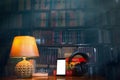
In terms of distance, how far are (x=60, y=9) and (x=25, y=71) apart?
1.09 m

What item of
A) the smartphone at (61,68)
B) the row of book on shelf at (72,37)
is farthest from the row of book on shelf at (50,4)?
the smartphone at (61,68)

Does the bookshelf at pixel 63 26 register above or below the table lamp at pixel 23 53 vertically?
above

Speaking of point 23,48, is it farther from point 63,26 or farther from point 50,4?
point 50,4

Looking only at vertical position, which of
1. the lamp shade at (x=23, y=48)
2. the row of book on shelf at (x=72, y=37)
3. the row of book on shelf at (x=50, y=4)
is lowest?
the lamp shade at (x=23, y=48)

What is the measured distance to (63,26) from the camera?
2.58 metres

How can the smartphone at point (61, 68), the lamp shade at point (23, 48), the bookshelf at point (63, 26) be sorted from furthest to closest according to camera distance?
the bookshelf at point (63, 26) < the smartphone at point (61, 68) < the lamp shade at point (23, 48)

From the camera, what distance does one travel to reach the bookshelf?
99.3 inches

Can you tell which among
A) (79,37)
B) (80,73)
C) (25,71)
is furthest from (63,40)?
(25,71)

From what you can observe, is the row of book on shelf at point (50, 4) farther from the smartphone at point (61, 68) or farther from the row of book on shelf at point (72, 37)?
the smartphone at point (61, 68)

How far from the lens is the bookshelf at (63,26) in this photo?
2521 millimetres

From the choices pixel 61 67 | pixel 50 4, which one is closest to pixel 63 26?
pixel 50 4

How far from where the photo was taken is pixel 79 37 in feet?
8.38

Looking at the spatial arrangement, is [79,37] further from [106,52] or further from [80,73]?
[80,73]

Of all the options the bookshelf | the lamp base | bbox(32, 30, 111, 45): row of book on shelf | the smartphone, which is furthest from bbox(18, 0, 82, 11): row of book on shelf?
the lamp base
